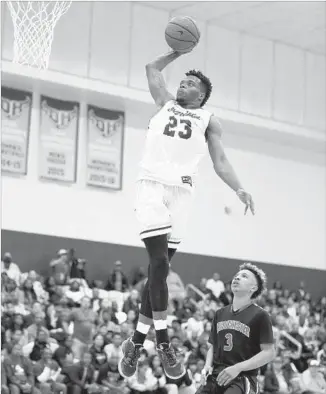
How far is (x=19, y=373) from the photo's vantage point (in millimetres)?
17422

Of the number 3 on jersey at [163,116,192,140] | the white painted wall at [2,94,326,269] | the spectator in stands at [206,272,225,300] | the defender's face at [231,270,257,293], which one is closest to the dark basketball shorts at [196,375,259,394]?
the defender's face at [231,270,257,293]

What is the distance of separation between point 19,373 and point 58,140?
914 cm

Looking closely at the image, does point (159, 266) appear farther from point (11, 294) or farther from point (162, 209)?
point (11, 294)

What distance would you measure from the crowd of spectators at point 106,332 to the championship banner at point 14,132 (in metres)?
2.61

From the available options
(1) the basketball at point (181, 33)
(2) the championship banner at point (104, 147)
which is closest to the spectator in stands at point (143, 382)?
(2) the championship banner at point (104, 147)

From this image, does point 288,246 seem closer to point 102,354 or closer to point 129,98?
point 129,98

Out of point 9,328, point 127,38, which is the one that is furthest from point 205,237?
point 9,328

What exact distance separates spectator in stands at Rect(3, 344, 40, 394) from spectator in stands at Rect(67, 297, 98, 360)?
171 cm

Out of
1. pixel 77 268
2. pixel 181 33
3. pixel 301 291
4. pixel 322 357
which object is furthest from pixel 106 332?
pixel 181 33

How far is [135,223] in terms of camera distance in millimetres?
26516

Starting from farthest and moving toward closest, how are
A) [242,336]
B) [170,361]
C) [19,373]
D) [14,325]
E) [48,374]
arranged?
[14,325], [48,374], [19,373], [242,336], [170,361]

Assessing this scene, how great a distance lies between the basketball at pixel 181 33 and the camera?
7.84 metres

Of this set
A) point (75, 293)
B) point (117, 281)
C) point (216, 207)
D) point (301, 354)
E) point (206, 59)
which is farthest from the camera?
point (216, 207)

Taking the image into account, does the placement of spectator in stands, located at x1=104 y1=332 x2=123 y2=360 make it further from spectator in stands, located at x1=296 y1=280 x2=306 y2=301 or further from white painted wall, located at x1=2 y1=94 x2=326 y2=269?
spectator in stands, located at x1=296 y1=280 x2=306 y2=301
